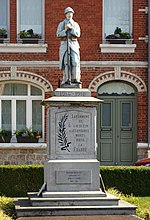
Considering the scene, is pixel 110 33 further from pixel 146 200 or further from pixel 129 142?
pixel 146 200

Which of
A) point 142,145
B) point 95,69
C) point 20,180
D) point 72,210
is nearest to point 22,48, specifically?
point 95,69

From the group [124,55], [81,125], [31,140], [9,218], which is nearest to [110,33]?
[124,55]

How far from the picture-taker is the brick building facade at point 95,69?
22.7 metres

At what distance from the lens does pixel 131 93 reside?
23312 mm

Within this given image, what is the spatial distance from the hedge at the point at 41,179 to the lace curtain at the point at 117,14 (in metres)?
7.50

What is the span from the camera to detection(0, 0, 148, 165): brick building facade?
74.4 feet

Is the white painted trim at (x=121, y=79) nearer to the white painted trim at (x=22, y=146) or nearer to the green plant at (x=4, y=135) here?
the white painted trim at (x=22, y=146)

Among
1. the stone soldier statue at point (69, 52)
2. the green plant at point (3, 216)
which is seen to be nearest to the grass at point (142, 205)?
the green plant at point (3, 216)

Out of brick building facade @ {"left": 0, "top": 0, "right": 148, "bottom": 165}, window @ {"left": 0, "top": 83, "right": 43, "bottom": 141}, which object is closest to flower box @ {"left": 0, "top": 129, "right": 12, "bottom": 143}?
brick building facade @ {"left": 0, "top": 0, "right": 148, "bottom": 165}

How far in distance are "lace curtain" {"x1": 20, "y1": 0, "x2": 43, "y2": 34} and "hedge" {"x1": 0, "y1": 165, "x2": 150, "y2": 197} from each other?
7391mm

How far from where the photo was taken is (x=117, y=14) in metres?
23.3

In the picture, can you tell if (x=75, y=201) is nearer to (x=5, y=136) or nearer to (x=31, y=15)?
(x=5, y=136)

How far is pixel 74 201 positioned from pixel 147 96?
1049 centimetres

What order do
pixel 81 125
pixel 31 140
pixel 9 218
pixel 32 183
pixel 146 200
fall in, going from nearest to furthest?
pixel 9 218
pixel 81 125
pixel 146 200
pixel 32 183
pixel 31 140
